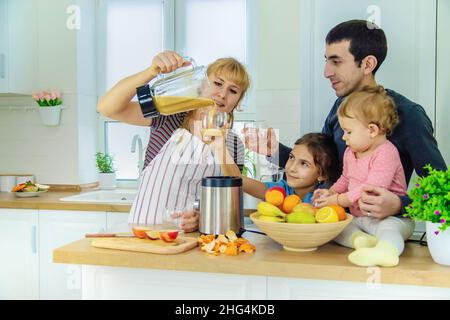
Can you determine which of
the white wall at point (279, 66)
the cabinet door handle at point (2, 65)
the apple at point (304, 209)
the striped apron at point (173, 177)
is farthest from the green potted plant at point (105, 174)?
the apple at point (304, 209)

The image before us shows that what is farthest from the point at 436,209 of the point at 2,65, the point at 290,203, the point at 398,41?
the point at 2,65

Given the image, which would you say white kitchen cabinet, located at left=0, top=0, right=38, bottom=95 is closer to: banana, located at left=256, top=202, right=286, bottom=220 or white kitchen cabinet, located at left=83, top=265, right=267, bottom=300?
white kitchen cabinet, located at left=83, top=265, right=267, bottom=300

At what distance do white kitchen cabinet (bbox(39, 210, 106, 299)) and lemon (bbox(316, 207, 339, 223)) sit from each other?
1.45 meters

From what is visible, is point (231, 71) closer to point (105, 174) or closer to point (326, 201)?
point (326, 201)

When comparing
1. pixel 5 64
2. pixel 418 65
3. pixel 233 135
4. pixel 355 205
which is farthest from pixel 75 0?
pixel 355 205

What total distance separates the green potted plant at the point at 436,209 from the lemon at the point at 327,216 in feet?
0.57

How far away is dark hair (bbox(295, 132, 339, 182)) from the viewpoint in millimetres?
1573

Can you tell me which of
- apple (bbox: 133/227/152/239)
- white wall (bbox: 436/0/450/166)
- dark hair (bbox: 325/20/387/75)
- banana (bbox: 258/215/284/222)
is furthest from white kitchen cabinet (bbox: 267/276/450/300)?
white wall (bbox: 436/0/450/166)

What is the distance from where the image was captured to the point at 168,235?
3.97 ft

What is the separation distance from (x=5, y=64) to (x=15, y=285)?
1.23 m

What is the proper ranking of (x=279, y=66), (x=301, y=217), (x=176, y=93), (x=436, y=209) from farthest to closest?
(x=279, y=66) → (x=176, y=93) → (x=301, y=217) → (x=436, y=209)

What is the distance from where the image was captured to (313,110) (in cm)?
208

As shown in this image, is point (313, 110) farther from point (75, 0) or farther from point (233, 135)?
point (75, 0)

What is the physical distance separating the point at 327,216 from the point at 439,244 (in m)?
0.26
